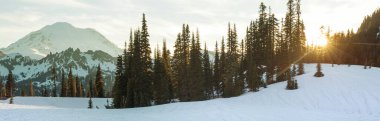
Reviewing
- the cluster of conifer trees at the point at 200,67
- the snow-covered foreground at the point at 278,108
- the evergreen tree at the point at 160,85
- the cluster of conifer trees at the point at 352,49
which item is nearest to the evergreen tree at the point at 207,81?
the cluster of conifer trees at the point at 200,67

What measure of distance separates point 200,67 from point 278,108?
32.9 m

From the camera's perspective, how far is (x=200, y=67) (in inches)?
2749

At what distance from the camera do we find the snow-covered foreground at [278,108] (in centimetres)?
3052

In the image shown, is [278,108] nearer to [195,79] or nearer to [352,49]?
[195,79]

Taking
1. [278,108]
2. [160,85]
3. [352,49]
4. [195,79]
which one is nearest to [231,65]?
[195,79]

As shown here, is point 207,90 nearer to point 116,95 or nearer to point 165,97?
point 165,97

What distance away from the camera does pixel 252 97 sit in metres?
50.1

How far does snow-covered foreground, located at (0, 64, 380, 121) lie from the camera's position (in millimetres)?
30516

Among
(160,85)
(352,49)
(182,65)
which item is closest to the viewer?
(160,85)

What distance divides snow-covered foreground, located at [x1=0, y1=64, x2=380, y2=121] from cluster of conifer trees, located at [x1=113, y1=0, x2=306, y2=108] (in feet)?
15.4

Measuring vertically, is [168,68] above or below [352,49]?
below

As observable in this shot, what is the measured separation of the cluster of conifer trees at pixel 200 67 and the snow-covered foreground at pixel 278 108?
470 centimetres

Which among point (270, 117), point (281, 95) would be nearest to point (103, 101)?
point (281, 95)

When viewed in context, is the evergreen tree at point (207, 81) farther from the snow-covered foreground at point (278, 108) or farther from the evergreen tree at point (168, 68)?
the snow-covered foreground at point (278, 108)
